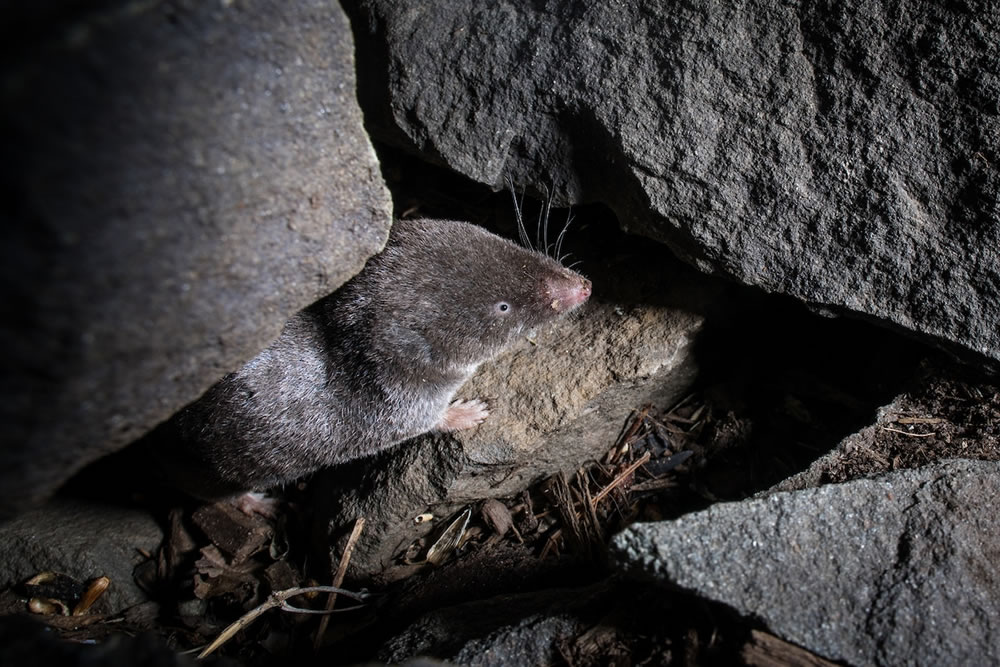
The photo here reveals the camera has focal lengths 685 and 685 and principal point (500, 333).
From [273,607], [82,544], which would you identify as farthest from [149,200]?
[82,544]

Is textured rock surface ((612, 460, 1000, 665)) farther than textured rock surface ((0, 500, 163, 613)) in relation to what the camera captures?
No

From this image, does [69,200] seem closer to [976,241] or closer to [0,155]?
[0,155]

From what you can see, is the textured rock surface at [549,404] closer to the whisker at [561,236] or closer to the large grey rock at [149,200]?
the whisker at [561,236]

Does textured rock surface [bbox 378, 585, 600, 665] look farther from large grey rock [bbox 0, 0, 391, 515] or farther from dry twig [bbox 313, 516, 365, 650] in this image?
large grey rock [bbox 0, 0, 391, 515]

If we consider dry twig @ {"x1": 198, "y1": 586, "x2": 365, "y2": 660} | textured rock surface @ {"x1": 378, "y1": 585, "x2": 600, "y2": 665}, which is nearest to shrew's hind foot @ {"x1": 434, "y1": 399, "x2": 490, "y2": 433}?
textured rock surface @ {"x1": 378, "y1": 585, "x2": 600, "y2": 665}

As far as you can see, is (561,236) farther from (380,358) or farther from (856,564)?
(856,564)

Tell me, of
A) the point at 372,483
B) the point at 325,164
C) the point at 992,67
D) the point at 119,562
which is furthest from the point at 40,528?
the point at 992,67
